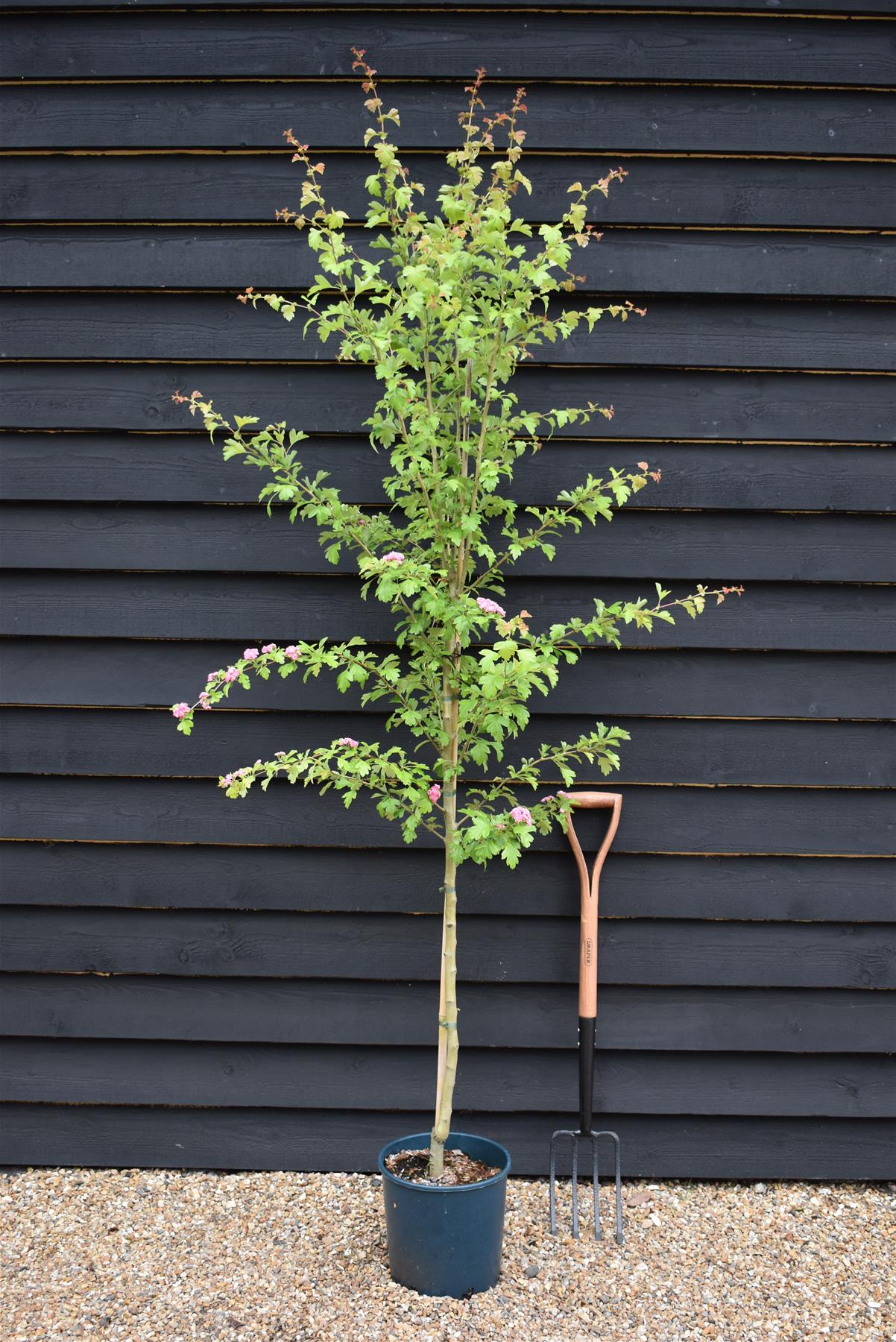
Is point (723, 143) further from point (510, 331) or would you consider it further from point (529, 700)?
point (529, 700)

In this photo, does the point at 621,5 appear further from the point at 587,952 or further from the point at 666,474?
the point at 587,952

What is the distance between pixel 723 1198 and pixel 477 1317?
0.80 metres

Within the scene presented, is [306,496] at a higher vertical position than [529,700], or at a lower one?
higher

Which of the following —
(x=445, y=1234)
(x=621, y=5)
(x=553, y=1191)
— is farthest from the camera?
(x=621, y=5)

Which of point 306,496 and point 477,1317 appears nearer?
point 477,1317

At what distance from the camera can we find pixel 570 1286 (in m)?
2.11

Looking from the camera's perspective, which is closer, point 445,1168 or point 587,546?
point 445,1168

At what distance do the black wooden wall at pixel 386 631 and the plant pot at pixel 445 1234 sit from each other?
46 cm

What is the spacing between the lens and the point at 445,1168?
2182mm

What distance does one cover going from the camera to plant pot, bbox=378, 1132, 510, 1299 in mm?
2023

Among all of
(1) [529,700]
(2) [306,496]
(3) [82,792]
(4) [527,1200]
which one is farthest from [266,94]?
(4) [527,1200]

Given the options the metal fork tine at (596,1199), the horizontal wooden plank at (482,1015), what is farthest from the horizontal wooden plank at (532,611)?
the metal fork tine at (596,1199)

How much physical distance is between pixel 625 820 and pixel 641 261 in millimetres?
1432

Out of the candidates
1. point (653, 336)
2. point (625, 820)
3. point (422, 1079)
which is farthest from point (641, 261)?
point (422, 1079)
